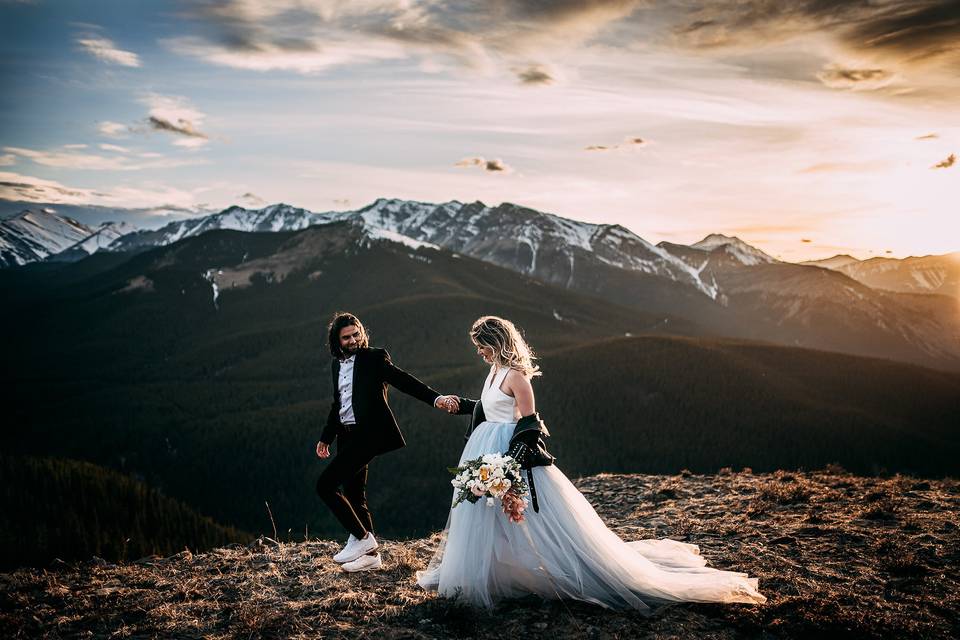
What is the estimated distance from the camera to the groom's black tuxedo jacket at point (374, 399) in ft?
28.1

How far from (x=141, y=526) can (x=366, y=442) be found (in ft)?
87.1

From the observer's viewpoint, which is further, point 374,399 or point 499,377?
point 374,399

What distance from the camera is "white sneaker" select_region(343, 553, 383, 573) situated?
8.81 m

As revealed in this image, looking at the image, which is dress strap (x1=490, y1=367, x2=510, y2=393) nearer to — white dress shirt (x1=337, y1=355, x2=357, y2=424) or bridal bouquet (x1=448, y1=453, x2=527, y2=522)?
bridal bouquet (x1=448, y1=453, x2=527, y2=522)

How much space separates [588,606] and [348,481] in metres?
3.69

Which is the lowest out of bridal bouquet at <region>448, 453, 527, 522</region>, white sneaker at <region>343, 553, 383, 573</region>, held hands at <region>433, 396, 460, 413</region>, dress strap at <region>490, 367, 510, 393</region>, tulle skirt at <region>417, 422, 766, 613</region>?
white sneaker at <region>343, 553, 383, 573</region>

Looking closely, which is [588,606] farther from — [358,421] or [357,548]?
[358,421]

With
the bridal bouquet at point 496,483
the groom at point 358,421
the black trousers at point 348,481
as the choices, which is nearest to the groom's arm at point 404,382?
the groom at point 358,421

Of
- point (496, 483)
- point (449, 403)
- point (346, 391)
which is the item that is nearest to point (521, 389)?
point (496, 483)

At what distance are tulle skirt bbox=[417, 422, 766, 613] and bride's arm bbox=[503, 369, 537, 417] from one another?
19.1 inches

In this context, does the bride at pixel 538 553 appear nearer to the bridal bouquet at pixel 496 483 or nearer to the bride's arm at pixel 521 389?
Answer: the bride's arm at pixel 521 389

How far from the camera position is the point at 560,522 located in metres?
7.16

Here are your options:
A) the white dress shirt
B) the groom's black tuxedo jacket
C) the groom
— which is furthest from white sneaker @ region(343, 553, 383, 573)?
the white dress shirt

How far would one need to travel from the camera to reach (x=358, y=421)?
860cm
